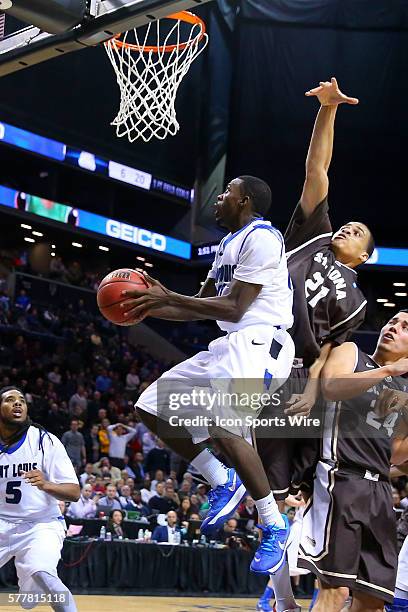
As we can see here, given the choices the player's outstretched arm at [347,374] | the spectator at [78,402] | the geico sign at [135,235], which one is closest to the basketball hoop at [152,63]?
the player's outstretched arm at [347,374]

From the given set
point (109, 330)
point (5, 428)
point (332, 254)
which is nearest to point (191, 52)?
point (5, 428)

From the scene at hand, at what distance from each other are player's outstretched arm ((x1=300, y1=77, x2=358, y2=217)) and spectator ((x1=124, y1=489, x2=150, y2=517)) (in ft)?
28.3

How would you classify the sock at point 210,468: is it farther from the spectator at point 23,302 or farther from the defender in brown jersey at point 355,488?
the spectator at point 23,302

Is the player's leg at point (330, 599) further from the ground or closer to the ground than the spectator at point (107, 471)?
closer to the ground

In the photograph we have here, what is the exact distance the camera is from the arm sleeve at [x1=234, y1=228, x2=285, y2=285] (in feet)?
14.5

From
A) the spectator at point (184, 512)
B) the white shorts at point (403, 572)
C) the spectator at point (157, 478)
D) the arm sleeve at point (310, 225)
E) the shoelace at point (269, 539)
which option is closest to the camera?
the shoelace at point (269, 539)

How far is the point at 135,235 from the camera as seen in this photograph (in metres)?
24.0

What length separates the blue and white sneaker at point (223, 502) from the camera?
4.54 m

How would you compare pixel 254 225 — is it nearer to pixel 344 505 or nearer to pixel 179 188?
pixel 344 505

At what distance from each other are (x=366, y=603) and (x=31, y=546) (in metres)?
2.72

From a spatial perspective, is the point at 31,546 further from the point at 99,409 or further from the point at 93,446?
the point at 99,409

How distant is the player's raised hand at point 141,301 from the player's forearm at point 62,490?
8.57 feet

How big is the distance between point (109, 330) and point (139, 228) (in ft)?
9.96

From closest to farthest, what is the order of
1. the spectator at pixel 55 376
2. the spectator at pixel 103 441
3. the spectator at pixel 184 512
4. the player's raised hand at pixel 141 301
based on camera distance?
the player's raised hand at pixel 141 301 → the spectator at pixel 184 512 → the spectator at pixel 103 441 → the spectator at pixel 55 376
